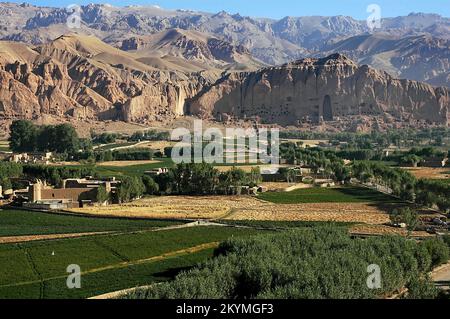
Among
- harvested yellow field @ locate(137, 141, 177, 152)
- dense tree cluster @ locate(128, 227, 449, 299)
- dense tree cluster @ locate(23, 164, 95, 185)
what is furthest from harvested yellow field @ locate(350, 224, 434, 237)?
harvested yellow field @ locate(137, 141, 177, 152)

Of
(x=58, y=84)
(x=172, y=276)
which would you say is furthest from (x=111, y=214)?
(x=58, y=84)

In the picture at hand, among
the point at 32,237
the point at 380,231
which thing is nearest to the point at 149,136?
the point at 32,237

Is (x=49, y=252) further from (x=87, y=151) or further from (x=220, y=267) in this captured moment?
(x=87, y=151)

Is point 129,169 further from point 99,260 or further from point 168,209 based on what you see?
point 99,260

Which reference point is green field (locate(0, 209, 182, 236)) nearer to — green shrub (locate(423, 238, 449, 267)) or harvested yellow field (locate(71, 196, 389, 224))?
harvested yellow field (locate(71, 196, 389, 224))

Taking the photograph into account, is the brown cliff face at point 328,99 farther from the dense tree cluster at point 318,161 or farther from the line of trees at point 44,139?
Result: the line of trees at point 44,139
